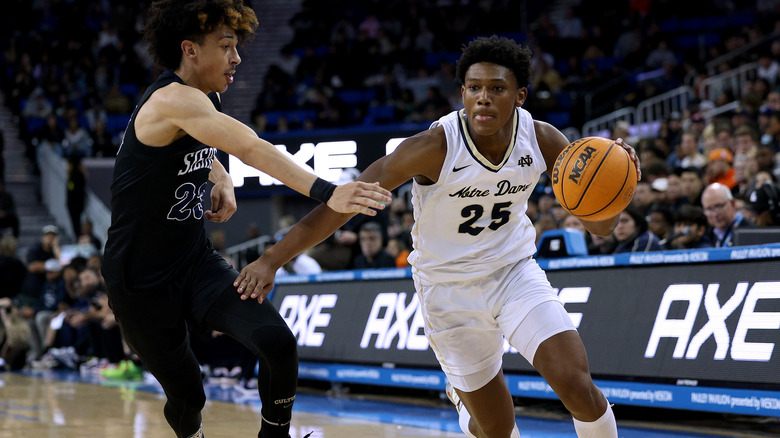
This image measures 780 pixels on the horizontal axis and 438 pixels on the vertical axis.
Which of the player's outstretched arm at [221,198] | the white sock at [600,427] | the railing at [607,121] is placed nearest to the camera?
the white sock at [600,427]

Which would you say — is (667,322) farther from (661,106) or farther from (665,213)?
(661,106)

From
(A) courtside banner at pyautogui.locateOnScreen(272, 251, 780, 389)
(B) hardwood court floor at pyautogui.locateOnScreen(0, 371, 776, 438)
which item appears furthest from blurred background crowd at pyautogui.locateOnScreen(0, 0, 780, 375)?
(B) hardwood court floor at pyautogui.locateOnScreen(0, 371, 776, 438)

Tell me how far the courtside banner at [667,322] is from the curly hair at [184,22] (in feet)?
13.2

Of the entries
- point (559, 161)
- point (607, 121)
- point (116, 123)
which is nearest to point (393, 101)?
point (607, 121)

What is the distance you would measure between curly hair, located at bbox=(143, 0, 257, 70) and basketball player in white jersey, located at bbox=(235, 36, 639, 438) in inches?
39.0

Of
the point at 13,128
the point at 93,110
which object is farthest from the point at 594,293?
the point at 13,128

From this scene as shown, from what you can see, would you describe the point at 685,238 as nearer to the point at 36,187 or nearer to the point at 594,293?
the point at 594,293

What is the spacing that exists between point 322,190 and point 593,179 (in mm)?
1482

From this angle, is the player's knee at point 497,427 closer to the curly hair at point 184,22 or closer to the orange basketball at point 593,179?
the orange basketball at point 593,179

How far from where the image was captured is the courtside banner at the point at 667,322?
667cm

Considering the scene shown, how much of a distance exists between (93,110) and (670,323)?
1728cm

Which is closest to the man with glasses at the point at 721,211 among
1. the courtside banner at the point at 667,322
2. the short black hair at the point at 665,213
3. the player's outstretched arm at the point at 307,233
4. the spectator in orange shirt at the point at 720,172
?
the short black hair at the point at 665,213

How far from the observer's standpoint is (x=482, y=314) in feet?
15.9

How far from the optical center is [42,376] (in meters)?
13.5
